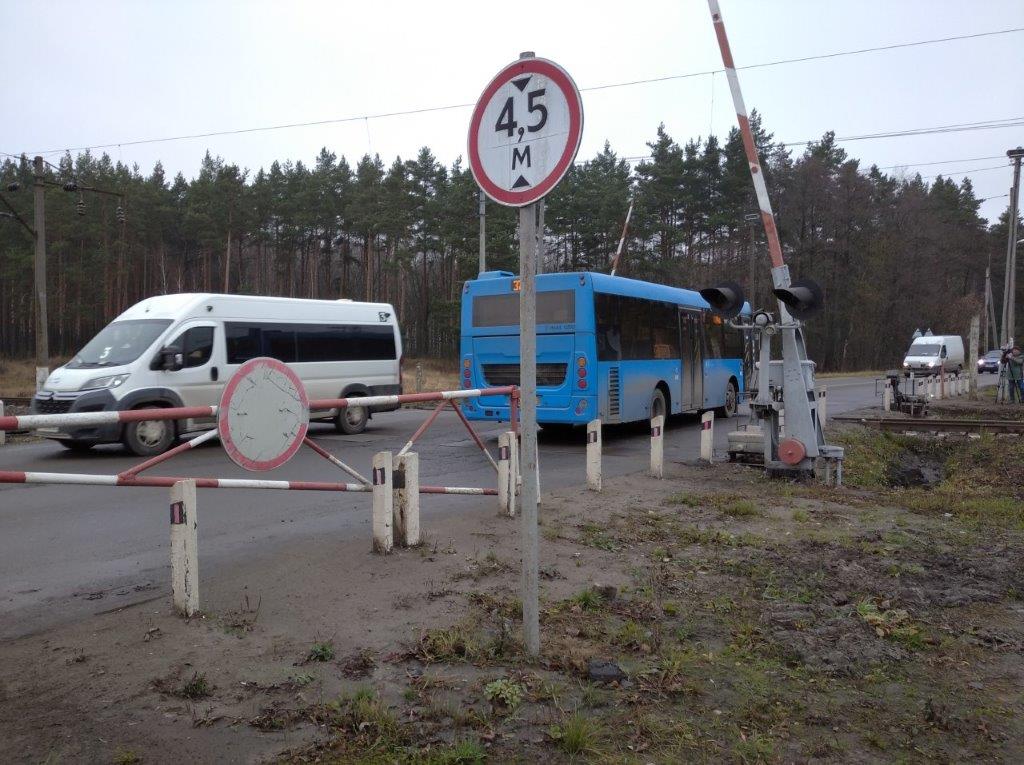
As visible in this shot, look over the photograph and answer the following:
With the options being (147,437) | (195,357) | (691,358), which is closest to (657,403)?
(691,358)

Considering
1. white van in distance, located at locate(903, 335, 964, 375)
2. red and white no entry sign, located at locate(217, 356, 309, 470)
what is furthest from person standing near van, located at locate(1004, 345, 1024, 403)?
red and white no entry sign, located at locate(217, 356, 309, 470)

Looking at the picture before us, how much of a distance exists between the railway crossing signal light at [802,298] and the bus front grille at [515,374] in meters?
5.29

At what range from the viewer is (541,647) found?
4.16 m

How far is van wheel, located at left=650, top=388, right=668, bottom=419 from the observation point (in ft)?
53.1

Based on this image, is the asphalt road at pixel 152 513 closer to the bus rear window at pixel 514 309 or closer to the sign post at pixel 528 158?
the bus rear window at pixel 514 309

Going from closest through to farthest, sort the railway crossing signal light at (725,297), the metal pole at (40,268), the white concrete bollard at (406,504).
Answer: the white concrete bollard at (406,504)
the railway crossing signal light at (725,297)
the metal pole at (40,268)

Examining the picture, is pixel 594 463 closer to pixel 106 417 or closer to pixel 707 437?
pixel 707 437

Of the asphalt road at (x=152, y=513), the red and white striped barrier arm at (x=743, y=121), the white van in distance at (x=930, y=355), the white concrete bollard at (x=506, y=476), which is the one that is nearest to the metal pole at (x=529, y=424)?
the asphalt road at (x=152, y=513)

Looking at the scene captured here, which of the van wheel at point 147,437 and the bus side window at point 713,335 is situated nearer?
the van wheel at point 147,437

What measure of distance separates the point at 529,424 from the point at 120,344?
438 inches

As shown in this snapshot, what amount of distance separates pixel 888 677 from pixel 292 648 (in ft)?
9.86

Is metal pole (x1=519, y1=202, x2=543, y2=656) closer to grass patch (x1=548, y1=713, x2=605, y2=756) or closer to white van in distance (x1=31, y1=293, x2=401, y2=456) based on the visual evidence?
grass patch (x1=548, y1=713, x2=605, y2=756)

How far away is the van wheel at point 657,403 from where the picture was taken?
16.2 meters

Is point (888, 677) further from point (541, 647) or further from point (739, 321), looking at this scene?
point (739, 321)
